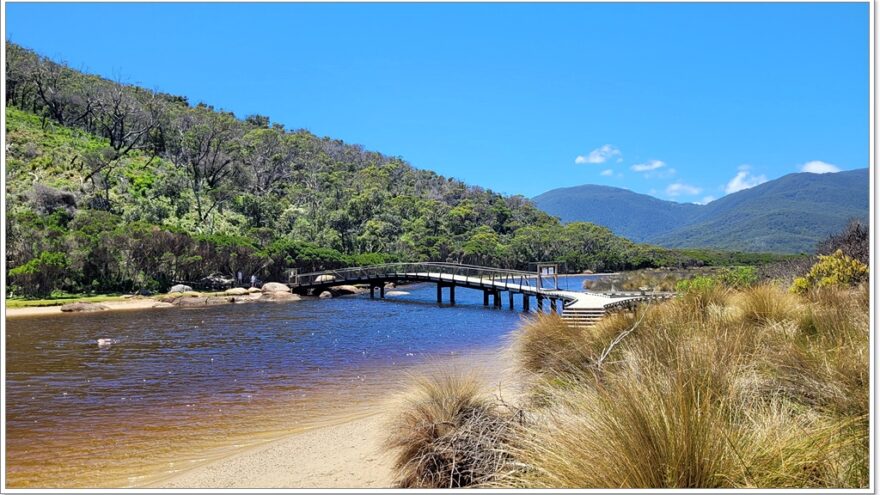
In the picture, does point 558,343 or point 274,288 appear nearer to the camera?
point 558,343

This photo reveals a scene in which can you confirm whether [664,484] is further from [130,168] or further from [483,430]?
[130,168]

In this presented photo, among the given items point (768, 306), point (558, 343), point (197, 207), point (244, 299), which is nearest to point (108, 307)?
point (244, 299)

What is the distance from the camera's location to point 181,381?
1162 centimetres

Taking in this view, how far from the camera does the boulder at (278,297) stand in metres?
35.4

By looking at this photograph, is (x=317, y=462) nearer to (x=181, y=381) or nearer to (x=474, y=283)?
(x=181, y=381)

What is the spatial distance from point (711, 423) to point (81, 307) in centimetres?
2913

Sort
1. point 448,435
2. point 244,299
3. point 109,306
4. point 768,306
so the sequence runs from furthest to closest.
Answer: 1. point 244,299
2. point 109,306
3. point 768,306
4. point 448,435

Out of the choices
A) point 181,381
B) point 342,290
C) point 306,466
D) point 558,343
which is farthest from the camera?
point 342,290

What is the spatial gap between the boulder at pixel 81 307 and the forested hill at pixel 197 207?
4.26 m

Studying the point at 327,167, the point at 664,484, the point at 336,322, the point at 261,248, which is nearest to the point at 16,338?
the point at 336,322

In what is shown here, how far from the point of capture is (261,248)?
138ft

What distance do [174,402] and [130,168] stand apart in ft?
183

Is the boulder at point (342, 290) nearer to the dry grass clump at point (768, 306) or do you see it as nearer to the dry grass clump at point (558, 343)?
the dry grass clump at point (558, 343)

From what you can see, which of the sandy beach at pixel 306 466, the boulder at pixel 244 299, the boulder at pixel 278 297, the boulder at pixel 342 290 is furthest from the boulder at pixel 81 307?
the sandy beach at pixel 306 466
